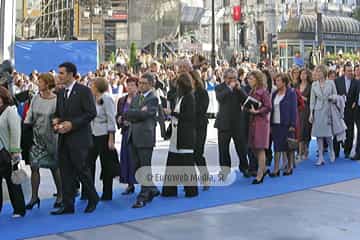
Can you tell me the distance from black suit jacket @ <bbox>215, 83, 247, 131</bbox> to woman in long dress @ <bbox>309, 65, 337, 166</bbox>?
8.02ft

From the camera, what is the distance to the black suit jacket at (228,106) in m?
9.44

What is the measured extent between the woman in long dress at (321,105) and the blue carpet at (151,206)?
0.96 m

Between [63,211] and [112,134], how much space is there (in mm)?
1250

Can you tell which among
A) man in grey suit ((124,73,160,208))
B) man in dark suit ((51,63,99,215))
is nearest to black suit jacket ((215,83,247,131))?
man in grey suit ((124,73,160,208))

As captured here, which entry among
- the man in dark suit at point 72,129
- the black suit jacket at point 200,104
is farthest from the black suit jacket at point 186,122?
the man in dark suit at point 72,129

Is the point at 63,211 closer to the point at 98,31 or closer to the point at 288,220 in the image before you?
the point at 288,220

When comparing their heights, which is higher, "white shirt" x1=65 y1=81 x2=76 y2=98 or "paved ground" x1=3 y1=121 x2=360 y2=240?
"white shirt" x1=65 y1=81 x2=76 y2=98

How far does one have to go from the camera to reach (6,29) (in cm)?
984

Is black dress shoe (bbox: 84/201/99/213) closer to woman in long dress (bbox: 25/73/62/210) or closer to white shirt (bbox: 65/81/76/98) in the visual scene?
woman in long dress (bbox: 25/73/62/210)

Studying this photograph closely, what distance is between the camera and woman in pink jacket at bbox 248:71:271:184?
942 centimetres

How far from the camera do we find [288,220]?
7129 mm

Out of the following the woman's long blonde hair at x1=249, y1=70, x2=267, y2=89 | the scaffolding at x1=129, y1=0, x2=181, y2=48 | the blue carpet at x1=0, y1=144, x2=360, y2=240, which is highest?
the scaffolding at x1=129, y1=0, x2=181, y2=48

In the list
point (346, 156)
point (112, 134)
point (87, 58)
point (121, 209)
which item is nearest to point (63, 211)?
point (121, 209)

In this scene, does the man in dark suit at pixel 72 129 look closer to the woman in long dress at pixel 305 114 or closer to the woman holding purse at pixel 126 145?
the woman holding purse at pixel 126 145
